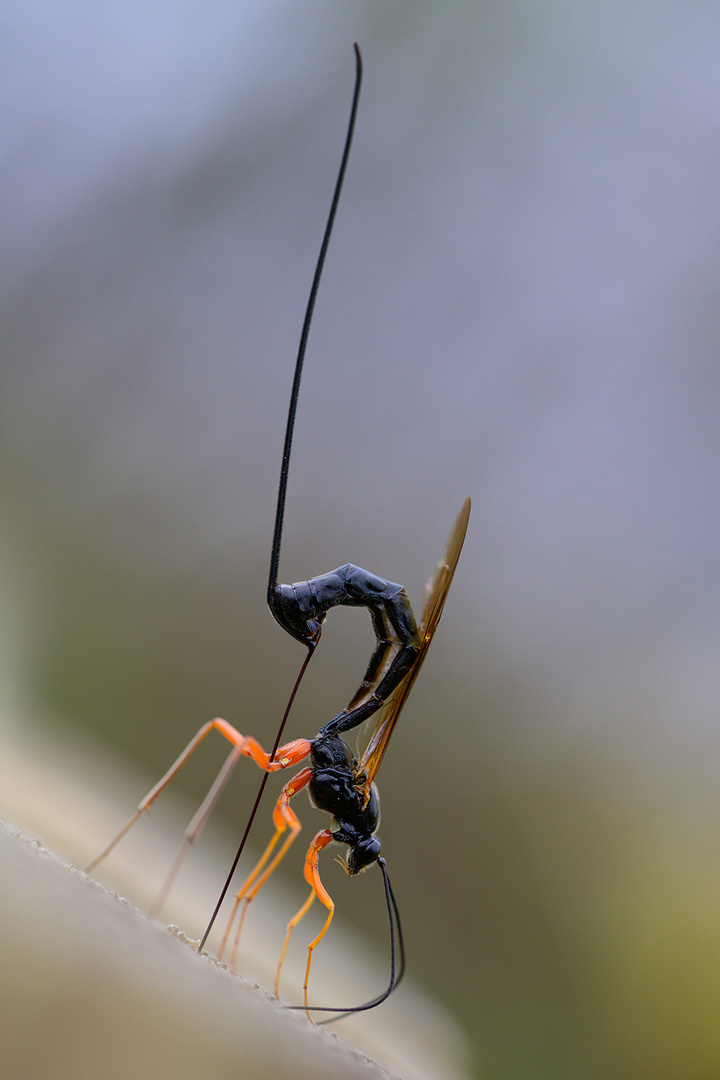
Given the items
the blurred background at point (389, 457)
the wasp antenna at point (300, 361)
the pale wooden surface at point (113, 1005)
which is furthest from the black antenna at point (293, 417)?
the blurred background at point (389, 457)

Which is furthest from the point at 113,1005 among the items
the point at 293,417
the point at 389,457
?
the point at 389,457

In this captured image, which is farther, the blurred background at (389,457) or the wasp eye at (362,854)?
the blurred background at (389,457)

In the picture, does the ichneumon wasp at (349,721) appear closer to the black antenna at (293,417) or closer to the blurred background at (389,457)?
the black antenna at (293,417)

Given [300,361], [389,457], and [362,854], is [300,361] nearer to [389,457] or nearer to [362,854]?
[362,854]

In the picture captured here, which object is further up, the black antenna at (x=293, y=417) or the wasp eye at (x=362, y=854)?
the black antenna at (x=293, y=417)

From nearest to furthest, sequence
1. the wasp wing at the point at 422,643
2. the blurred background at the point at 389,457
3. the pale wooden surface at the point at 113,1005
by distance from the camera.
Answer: the pale wooden surface at the point at 113,1005, the wasp wing at the point at 422,643, the blurred background at the point at 389,457

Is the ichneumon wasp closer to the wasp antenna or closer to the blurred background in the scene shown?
the wasp antenna

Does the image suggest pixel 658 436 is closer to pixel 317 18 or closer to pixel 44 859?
pixel 317 18

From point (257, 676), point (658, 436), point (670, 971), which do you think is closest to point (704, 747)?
point (670, 971)
